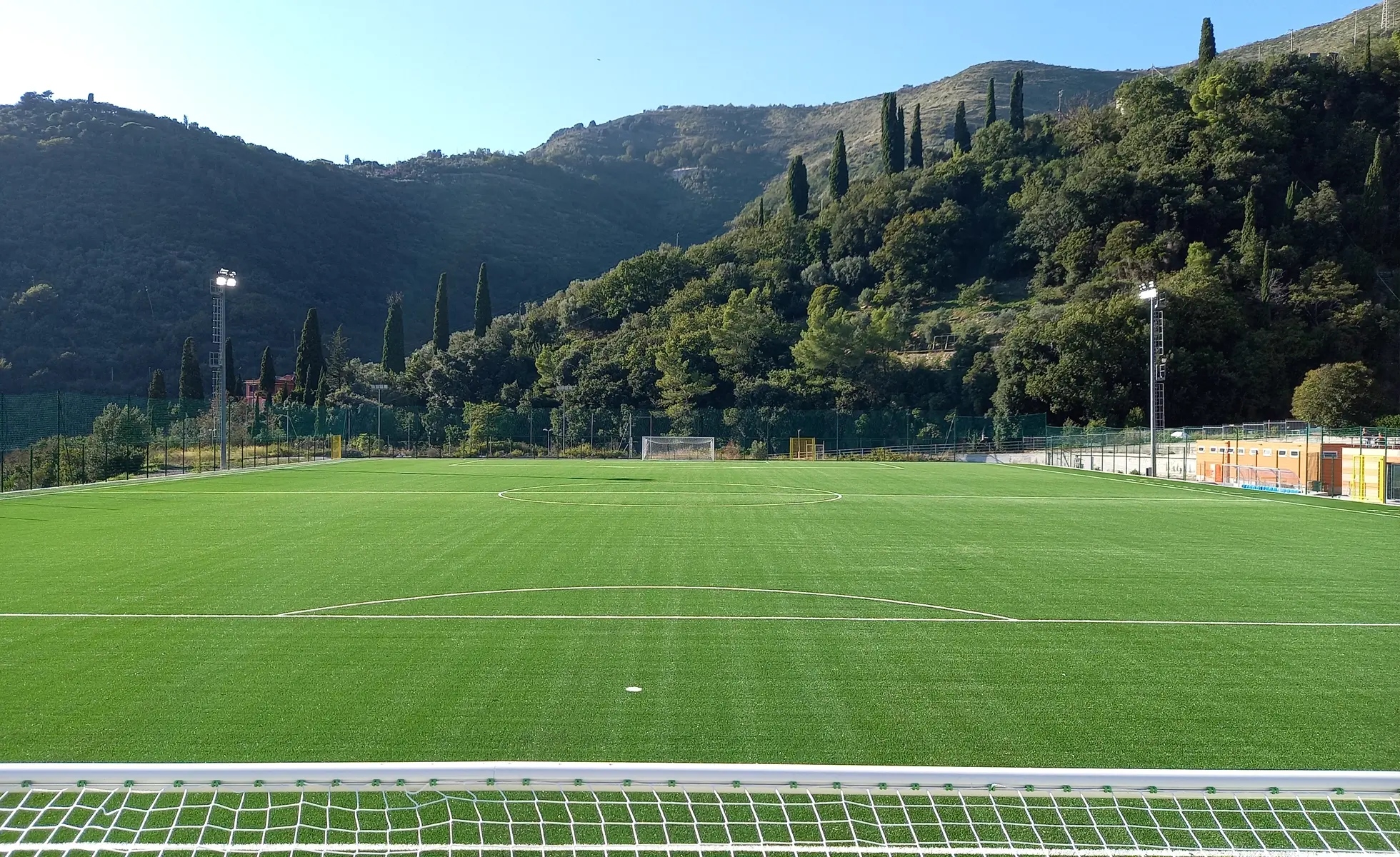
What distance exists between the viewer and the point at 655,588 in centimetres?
1079

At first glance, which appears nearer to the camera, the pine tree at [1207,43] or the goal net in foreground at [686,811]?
the goal net in foreground at [686,811]

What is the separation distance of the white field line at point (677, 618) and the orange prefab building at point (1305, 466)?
61.0 ft

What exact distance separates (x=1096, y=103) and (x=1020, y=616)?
166 m

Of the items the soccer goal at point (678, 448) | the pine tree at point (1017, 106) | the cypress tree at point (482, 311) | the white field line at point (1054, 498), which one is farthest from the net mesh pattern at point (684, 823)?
the pine tree at point (1017, 106)

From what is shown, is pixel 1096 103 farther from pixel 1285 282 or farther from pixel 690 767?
pixel 690 767

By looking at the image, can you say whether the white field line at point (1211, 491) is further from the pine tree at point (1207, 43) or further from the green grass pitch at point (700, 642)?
the pine tree at point (1207, 43)

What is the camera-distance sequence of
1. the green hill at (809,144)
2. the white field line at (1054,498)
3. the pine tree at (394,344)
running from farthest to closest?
1. the green hill at (809,144)
2. the pine tree at (394,344)
3. the white field line at (1054,498)

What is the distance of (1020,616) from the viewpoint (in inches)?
372

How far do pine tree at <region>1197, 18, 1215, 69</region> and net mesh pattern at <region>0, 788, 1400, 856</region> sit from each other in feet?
305

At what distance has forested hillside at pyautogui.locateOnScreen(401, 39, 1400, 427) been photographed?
6184 cm

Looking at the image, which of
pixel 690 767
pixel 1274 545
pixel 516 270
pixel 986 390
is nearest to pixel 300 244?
pixel 516 270

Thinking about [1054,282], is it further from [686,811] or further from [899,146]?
[686,811]

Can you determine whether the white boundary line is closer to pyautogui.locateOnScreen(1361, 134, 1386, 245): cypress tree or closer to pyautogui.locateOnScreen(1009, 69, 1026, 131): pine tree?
pyautogui.locateOnScreen(1361, 134, 1386, 245): cypress tree

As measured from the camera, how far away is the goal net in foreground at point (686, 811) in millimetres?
3709
